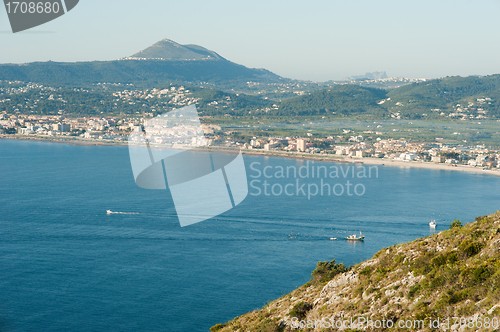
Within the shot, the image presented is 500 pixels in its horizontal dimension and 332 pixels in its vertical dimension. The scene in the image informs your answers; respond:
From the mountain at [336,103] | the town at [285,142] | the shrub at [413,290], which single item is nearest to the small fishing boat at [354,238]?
the shrub at [413,290]

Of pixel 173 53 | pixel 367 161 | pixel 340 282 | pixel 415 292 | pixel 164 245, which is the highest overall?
pixel 173 53

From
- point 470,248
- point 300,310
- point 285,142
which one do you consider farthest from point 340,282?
point 285,142

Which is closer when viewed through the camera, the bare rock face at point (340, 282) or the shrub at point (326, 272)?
the bare rock face at point (340, 282)

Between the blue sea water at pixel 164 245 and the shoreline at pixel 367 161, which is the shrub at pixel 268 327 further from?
the shoreline at pixel 367 161

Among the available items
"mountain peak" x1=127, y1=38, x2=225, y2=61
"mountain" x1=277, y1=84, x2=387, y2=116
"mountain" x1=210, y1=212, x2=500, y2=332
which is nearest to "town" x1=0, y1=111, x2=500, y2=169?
"mountain" x1=277, y1=84, x2=387, y2=116

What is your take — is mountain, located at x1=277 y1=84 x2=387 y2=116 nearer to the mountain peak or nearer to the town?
the town

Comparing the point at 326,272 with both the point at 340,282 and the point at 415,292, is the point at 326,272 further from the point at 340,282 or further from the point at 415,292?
the point at 415,292

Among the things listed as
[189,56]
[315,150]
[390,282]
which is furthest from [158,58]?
Result: [390,282]
